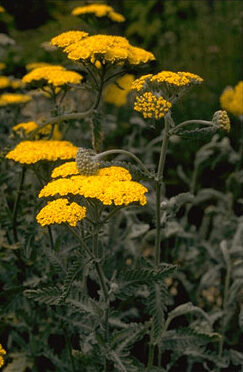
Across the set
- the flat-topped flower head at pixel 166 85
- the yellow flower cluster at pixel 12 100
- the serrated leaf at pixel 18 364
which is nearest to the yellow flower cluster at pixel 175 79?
the flat-topped flower head at pixel 166 85

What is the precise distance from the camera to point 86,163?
1688mm

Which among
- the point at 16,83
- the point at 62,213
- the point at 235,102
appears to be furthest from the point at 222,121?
the point at 16,83

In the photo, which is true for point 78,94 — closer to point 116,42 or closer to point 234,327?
point 116,42

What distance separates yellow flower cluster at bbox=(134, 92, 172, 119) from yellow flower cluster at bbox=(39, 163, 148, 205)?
205 mm

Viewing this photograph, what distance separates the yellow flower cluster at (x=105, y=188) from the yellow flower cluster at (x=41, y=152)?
222 mm

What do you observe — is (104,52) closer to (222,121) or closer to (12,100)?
(222,121)

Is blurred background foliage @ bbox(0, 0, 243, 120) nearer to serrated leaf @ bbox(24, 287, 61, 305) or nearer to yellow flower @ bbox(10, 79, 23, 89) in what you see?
yellow flower @ bbox(10, 79, 23, 89)

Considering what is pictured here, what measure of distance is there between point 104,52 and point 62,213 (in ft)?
2.09

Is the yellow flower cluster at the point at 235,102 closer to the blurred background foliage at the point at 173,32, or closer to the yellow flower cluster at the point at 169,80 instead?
the yellow flower cluster at the point at 169,80

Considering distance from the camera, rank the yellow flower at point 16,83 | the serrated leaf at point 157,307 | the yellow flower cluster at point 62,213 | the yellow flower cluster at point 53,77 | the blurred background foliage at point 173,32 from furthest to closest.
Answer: the blurred background foliage at point 173,32
the yellow flower at point 16,83
the yellow flower cluster at point 53,77
the serrated leaf at point 157,307
the yellow flower cluster at point 62,213

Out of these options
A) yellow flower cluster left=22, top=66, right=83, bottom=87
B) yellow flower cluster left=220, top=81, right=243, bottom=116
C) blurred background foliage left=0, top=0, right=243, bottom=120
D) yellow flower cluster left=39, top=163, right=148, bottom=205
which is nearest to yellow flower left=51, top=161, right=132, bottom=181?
yellow flower cluster left=39, top=163, right=148, bottom=205

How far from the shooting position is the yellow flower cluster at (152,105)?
164 centimetres

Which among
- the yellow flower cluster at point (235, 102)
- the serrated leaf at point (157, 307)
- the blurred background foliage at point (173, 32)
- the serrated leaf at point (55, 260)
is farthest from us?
the blurred background foliage at point (173, 32)

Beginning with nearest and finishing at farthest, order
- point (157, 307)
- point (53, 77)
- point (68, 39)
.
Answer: point (157, 307) → point (68, 39) → point (53, 77)
